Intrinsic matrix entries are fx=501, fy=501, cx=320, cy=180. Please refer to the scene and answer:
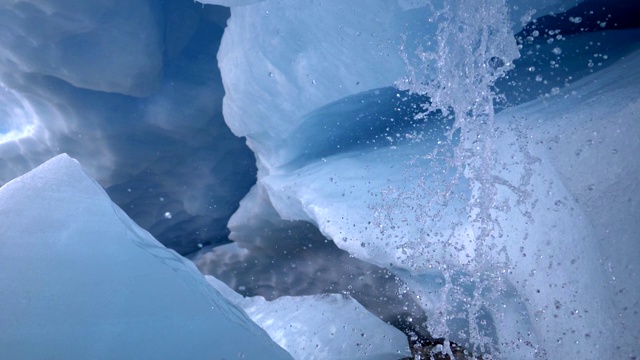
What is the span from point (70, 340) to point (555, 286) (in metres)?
1.70

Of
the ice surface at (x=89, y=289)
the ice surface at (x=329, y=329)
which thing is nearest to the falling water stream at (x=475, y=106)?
the ice surface at (x=329, y=329)

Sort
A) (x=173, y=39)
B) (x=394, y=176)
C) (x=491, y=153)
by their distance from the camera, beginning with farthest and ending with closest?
(x=173, y=39), (x=394, y=176), (x=491, y=153)

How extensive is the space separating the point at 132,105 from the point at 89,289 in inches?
74.6

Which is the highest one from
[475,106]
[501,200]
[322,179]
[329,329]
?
[475,106]

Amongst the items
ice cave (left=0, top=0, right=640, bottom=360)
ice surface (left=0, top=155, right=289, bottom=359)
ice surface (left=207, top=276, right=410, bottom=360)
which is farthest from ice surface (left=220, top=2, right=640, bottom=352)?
ice surface (left=0, top=155, right=289, bottom=359)

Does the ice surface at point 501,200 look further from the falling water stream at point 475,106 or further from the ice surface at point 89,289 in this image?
the ice surface at point 89,289

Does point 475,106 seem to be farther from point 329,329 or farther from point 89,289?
point 89,289

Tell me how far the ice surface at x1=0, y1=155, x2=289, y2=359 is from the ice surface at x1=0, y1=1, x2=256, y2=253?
1.27 m

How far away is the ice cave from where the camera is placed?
1773 millimetres

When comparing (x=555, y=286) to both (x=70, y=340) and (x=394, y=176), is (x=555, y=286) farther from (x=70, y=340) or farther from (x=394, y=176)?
(x=70, y=340)

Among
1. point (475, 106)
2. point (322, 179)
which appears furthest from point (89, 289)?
point (475, 106)

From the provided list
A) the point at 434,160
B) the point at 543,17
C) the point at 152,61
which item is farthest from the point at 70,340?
the point at 543,17

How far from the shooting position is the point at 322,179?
8.78 feet

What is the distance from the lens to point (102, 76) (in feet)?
9.81
